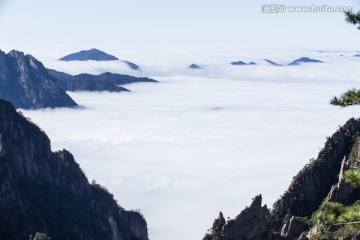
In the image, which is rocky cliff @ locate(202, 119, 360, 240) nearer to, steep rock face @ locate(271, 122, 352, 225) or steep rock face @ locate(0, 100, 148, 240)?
steep rock face @ locate(271, 122, 352, 225)

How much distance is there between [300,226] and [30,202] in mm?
61267

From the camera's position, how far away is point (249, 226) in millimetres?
92812

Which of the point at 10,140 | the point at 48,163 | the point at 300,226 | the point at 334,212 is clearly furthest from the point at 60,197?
the point at 334,212

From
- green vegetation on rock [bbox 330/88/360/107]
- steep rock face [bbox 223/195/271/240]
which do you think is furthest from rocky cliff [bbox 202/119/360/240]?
green vegetation on rock [bbox 330/88/360/107]

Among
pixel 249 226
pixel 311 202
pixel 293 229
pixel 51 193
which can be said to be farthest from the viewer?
pixel 51 193

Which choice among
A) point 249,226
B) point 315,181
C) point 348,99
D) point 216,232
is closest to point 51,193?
point 216,232

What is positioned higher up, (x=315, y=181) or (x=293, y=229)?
(x=315, y=181)

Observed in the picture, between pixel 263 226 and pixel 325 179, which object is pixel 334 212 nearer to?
pixel 263 226

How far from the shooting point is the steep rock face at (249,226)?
92.1m

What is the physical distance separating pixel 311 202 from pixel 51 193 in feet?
219

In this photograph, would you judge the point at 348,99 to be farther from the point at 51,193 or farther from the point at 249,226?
the point at 51,193

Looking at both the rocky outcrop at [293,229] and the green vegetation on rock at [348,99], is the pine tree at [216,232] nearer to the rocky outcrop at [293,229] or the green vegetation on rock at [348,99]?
the rocky outcrop at [293,229]

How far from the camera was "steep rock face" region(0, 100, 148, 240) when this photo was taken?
109m

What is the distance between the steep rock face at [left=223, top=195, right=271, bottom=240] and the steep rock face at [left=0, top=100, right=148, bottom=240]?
4098cm
